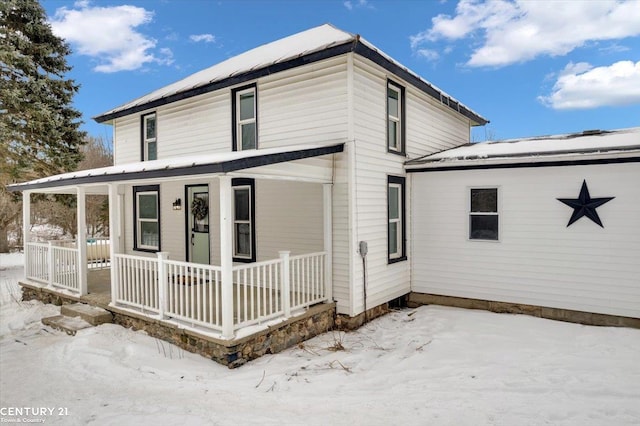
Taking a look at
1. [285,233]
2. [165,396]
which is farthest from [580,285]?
[165,396]

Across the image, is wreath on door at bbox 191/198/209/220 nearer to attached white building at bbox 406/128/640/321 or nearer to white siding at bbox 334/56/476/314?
white siding at bbox 334/56/476/314

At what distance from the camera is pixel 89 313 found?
7031mm

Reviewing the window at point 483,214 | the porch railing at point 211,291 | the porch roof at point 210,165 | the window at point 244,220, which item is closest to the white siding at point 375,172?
the porch railing at point 211,291

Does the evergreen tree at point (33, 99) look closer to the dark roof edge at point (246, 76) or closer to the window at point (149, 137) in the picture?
the dark roof edge at point (246, 76)

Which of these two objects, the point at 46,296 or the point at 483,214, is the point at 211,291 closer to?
the point at 483,214

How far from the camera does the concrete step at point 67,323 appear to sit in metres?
6.64

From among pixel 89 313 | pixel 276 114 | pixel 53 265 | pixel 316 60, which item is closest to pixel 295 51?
pixel 316 60

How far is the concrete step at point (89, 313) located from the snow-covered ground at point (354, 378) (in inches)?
11.5

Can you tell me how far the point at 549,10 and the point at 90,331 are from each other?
52.7 feet

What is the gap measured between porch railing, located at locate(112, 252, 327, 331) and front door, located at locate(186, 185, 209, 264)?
192 cm

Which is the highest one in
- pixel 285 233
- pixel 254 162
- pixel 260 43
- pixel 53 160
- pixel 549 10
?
pixel 549 10

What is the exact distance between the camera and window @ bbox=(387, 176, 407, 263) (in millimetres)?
8008

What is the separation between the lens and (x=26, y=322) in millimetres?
7574

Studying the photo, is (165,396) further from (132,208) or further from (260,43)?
(260,43)
